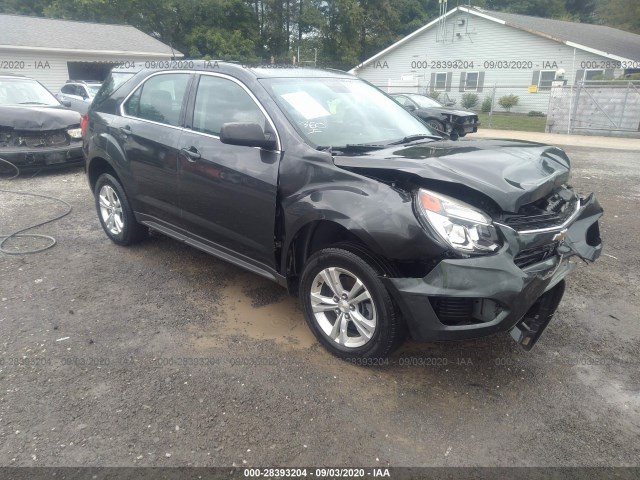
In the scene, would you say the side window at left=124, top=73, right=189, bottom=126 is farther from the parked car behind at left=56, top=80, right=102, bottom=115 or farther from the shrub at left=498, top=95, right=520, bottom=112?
the shrub at left=498, top=95, right=520, bottom=112

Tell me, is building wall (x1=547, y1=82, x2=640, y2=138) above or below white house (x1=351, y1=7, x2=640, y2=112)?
below

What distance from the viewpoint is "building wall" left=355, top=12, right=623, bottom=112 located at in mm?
26062

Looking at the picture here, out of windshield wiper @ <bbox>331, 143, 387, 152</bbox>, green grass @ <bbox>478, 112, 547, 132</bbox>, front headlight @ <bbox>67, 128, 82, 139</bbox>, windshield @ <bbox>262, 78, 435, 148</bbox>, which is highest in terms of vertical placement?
windshield @ <bbox>262, 78, 435, 148</bbox>

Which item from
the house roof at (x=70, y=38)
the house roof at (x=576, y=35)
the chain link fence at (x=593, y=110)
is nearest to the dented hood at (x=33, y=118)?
the chain link fence at (x=593, y=110)

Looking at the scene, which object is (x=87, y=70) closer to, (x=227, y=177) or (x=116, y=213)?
(x=116, y=213)

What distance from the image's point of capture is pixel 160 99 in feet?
14.7

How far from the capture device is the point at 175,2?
121ft

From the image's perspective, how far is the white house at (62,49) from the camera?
69.8 feet

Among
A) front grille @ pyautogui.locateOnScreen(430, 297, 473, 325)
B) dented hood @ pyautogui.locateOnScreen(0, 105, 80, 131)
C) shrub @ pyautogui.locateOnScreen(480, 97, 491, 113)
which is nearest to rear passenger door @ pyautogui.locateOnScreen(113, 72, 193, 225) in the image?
front grille @ pyautogui.locateOnScreen(430, 297, 473, 325)

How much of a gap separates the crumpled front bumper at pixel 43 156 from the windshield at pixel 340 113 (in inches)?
248

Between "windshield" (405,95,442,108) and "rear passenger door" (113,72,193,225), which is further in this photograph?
"windshield" (405,95,442,108)

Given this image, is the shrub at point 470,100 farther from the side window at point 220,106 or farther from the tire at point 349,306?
the tire at point 349,306

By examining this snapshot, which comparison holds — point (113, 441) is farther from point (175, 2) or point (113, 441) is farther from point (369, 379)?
point (175, 2)

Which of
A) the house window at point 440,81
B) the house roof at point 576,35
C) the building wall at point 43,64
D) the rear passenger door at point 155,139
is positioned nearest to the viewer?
the rear passenger door at point 155,139
